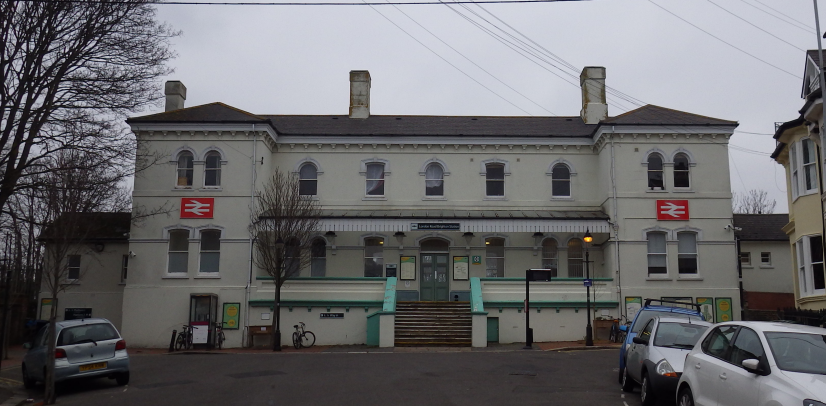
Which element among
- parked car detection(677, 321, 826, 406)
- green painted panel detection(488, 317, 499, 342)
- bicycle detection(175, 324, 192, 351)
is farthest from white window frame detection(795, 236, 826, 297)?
bicycle detection(175, 324, 192, 351)

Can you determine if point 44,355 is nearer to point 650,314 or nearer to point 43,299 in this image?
point 650,314

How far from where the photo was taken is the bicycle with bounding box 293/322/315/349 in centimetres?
2617

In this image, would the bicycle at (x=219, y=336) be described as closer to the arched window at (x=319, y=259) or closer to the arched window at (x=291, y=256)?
the arched window at (x=291, y=256)

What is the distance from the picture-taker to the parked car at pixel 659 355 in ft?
36.3

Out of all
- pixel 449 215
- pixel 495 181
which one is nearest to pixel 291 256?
pixel 449 215

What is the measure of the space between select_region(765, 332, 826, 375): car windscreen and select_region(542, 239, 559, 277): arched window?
21967 millimetres

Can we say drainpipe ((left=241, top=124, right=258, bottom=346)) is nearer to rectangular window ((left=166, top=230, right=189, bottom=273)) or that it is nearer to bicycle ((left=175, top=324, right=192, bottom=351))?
bicycle ((left=175, top=324, right=192, bottom=351))

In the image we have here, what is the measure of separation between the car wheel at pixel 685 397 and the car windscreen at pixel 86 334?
39.0 ft

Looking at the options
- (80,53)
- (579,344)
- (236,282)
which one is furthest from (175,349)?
(579,344)

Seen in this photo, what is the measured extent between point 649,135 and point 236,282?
58.2ft

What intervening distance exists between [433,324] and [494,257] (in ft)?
17.5

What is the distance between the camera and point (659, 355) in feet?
38.1

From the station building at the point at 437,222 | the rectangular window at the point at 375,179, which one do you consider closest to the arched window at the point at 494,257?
the station building at the point at 437,222

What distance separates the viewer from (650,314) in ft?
50.6
